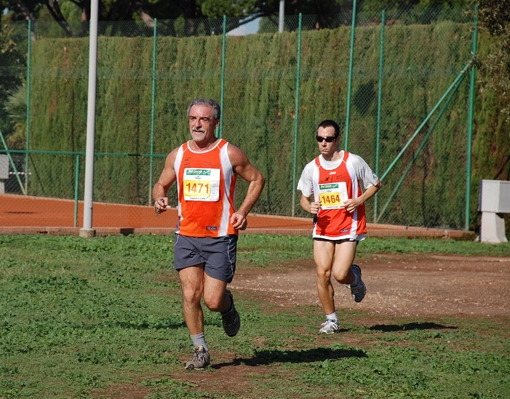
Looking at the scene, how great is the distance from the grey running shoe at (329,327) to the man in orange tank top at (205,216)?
6.82 feet

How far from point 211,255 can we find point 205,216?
29 cm

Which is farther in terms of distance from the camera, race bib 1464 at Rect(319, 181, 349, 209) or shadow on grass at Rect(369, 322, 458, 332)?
shadow on grass at Rect(369, 322, 458, 332)

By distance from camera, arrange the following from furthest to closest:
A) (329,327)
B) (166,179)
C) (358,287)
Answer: (358,287)
(329,327)
(166,179)

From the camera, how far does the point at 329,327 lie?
1005 centimetres

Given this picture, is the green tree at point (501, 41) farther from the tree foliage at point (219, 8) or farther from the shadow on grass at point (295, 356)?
the tree foliage at point (219, 8)

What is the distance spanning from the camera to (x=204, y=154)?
8.11 m

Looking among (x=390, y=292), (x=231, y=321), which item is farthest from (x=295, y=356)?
(x=390, y=292)

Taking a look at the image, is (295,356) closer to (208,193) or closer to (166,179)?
(208,193)

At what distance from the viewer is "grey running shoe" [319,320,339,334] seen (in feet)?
32.9

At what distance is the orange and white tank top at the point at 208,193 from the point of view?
8.06 meters

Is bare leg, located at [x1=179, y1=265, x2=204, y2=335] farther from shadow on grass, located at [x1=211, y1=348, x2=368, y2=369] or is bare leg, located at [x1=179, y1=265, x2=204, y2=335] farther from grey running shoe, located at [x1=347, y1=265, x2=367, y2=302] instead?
grey running shoe, located at [x1=347, y1=265, x2=367, y2=302]

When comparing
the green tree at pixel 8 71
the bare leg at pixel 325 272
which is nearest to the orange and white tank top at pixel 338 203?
the bare leg at pixel 325 272

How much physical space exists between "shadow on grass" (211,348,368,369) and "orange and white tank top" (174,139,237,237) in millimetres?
1048

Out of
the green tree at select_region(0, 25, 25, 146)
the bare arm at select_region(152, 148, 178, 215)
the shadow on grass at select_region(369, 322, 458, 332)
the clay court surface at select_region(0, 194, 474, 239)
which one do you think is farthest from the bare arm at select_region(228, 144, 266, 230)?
the green tree at select_region(0, 25, 25, 146)
